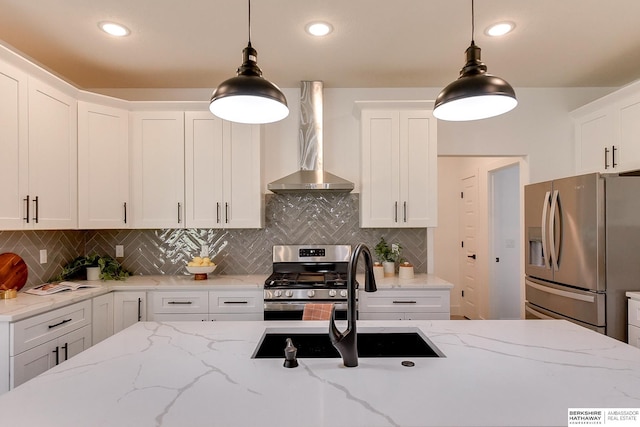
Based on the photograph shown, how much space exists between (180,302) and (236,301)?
46 cm

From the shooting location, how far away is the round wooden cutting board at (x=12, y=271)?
2.53 meters

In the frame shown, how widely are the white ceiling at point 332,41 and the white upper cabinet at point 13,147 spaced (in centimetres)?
44

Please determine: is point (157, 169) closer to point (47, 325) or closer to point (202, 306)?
point (202, 306)

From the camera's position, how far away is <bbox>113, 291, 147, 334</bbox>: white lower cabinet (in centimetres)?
289

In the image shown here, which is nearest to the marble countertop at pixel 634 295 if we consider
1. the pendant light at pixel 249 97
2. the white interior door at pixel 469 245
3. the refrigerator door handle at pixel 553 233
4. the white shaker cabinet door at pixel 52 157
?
the refrigerator door handle at pixel 553 233

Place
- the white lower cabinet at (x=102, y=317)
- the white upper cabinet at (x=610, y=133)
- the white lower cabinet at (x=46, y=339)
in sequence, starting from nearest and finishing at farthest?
the white lower cabinet at (x=46, y=339) < the white lower cabinet at (x=102, y=317) < the white upper cabinet at (x=610, y=133)

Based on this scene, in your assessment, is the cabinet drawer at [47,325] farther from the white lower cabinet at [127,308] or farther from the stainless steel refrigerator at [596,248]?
the stainless steel refrigerator at [596,248]

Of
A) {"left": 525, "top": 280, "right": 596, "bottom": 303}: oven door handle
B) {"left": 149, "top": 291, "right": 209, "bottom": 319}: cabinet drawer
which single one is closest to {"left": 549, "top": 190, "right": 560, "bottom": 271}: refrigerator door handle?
{"left": 525, "top": 280, "right": 596, "bottom": 303}: oven door handle

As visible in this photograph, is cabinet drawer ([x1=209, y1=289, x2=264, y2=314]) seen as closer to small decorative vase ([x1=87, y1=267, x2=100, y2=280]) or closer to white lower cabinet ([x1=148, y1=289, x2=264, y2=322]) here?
white lower cabinet ([x1=148, y1=289, x2=264, y2=322])

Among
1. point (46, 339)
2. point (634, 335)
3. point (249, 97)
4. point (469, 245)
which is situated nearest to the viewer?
point (249, 97)

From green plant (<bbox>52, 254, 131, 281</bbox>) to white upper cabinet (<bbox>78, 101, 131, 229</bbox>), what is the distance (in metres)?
0.40

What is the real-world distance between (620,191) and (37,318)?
155 inches

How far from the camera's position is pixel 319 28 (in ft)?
8.09

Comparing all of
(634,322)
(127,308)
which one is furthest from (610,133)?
(127,308)
